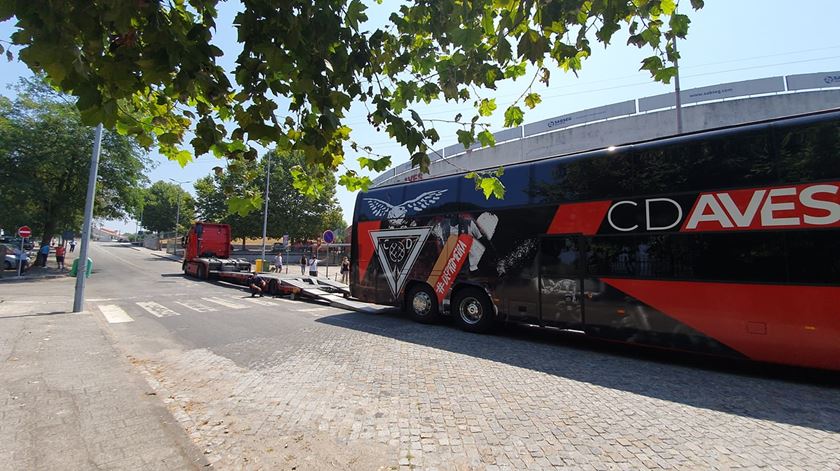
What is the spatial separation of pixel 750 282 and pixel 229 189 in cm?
689

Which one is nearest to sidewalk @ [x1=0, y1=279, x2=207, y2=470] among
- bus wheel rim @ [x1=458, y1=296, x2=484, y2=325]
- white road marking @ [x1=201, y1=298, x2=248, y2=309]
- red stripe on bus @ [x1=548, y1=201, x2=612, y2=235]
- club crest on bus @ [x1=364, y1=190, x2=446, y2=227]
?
white road marking @ [x1=201, y1=298, x2=248, y2=309]

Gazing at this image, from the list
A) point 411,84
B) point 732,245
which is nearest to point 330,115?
point 411,84

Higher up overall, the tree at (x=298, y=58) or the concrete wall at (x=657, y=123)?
the concrete wall at (x=657, y=123)

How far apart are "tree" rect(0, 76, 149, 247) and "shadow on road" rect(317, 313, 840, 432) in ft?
80.4

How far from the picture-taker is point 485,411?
13.6 ft

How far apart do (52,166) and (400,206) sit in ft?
80.2

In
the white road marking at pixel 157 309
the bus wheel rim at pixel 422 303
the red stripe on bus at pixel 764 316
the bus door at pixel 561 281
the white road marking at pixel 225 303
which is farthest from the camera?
the white road marking at pixel 225 303

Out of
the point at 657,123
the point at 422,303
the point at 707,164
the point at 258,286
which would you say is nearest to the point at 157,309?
the point at 258,286

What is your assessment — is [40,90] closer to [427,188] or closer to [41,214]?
[41,214]

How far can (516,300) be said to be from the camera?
7965 millimetres

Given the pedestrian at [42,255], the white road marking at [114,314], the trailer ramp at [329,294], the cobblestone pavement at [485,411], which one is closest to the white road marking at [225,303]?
the trailer ramp at [329,294]

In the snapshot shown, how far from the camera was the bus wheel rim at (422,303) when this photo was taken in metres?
9.58

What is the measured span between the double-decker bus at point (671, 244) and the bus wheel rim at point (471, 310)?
30 mm

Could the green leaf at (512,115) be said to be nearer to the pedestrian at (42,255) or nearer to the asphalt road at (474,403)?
the asphalt road at (474,403)
